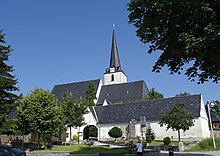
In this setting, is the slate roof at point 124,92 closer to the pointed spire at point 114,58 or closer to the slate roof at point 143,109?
the pointed spire at point 114,58

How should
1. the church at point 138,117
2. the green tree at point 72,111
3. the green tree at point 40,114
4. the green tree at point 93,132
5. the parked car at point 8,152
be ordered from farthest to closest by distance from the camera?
the green tree at point 93,132
the church at point 138,117
the green tree at point 72,111
the green tree at point 40,114
the parked car at point 8,152

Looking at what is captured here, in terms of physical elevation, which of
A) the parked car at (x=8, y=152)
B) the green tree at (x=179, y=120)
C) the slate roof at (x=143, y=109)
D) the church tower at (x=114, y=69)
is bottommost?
the parked car at (x=8, y=152)

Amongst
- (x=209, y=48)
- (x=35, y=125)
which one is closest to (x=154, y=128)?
(x=35, y=125)

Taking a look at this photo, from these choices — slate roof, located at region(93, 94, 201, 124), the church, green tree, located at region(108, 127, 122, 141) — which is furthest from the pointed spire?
green tree, located at region(108, 127, 122, 141)

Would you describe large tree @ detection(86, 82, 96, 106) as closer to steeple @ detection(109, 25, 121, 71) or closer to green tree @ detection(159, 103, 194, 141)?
steeple @ detection(109, 25, 121, 71)

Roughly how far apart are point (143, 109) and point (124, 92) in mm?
24130

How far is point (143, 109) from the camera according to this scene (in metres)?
52.0

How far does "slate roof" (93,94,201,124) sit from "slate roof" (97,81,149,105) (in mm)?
17683

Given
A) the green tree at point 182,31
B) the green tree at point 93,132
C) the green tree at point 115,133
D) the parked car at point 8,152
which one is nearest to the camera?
the green tree at point 182,31

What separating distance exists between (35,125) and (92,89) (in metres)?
44.5

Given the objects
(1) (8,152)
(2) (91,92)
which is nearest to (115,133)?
(2) (91,92)

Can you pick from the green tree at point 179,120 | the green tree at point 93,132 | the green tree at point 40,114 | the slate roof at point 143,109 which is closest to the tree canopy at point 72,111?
the green tree at point 40,114

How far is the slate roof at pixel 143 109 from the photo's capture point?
4841 centimetres

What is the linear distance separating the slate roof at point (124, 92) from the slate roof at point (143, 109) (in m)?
17.7
